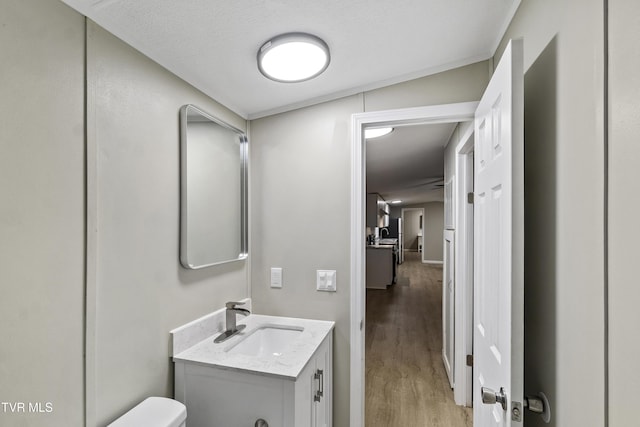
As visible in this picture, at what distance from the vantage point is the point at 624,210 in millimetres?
576

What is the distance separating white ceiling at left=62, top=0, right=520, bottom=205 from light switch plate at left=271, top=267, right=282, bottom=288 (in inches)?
41.5

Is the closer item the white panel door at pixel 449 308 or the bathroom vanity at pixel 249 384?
the bathroom vanity at pixel 249 384

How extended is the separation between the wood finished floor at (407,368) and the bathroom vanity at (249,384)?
1021 millimetres

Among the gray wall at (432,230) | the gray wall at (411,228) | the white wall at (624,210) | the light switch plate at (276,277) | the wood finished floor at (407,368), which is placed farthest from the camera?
the gray wall at (411,228)

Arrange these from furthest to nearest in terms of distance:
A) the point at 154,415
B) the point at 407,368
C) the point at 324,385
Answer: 1. the point at 407,368
2. the point at 324,385
3. the point at 154,415

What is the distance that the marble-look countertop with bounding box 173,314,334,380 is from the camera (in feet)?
4.08

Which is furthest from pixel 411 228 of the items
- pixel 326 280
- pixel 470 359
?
pixel 326 280

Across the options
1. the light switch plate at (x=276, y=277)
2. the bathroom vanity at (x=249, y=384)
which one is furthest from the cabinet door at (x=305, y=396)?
the light switch plate at (x=276, y=277)

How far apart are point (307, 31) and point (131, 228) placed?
107 centimetres

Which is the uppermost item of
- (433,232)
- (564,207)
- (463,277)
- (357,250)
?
(564,207)

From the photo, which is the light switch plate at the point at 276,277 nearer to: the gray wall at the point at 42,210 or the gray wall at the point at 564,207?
the gray wall at the point at 42,210

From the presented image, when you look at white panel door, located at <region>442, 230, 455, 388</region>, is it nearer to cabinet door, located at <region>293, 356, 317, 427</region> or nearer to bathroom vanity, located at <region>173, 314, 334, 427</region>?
bathroom vanity, located at <region>173, 314, 334, 427</region>

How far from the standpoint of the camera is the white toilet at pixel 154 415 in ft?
3.47

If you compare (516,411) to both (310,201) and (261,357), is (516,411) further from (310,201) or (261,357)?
(310,201)
